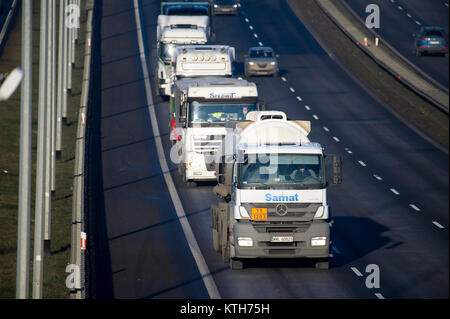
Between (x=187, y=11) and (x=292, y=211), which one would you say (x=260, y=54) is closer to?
(x=187, y=11)

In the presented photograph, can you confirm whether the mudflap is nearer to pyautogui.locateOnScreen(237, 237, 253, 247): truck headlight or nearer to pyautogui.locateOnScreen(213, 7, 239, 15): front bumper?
pyautogui.locateOnScreen(237, 237, 253, 247): truck headlight

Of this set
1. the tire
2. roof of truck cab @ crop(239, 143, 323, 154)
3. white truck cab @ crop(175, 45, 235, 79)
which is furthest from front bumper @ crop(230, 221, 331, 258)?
white truck cab @ crop(175, 45, 235, 79)

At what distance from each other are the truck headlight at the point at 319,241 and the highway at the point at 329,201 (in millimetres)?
899

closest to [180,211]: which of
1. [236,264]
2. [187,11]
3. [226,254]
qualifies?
[226,254]

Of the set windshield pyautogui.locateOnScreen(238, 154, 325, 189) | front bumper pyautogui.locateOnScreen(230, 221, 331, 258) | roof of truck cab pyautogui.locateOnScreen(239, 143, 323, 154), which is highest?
roof of truck cab pyautogui.locateOnScreen(239, 143, 323, 154)

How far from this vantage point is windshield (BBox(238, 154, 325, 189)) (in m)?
25.7

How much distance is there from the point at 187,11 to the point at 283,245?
36.5m

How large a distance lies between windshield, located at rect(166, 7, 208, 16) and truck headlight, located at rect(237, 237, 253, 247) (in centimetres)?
3528

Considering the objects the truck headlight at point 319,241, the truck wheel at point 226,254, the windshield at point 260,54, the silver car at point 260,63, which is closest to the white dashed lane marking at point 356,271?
the truck headlight at point 319,241

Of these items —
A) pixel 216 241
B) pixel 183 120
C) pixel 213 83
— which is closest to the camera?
pixel 216 241

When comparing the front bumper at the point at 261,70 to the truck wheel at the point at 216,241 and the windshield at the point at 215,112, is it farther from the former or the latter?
the truck wheel at the point at 216,241

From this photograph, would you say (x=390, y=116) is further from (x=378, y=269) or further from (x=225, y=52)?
(x=378, y=269)

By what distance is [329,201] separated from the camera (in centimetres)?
3594

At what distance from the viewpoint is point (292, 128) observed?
2750 cm
